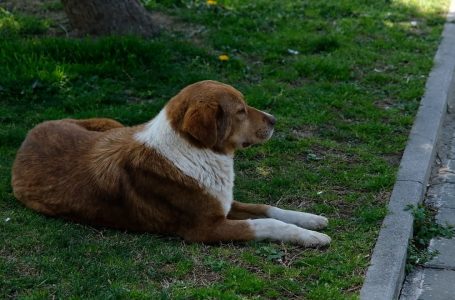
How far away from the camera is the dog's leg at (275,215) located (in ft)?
18.4

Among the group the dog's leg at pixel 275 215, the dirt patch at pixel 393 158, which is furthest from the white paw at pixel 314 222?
the dirt patch at pixel 393 158

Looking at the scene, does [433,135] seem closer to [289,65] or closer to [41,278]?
[289,65]

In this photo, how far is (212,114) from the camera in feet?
17.3

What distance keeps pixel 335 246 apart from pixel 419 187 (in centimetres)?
123

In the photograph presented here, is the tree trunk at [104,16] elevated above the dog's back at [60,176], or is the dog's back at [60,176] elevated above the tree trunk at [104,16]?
the tree trunk at [104,16]

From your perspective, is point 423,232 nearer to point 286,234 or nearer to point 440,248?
point 440,248

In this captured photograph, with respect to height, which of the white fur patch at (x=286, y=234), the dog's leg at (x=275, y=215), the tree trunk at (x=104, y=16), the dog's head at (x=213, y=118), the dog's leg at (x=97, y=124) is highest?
the dog's head at (x=213, y=118)

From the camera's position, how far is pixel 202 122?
523cm

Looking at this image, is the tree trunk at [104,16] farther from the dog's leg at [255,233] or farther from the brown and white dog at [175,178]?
the dog's leg at [255,233]

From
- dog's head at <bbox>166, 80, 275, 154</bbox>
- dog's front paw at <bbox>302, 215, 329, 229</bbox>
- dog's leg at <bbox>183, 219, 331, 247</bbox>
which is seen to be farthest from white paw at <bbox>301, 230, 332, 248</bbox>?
dog's head at <bbox>166, 80, 275, 154</bbox>

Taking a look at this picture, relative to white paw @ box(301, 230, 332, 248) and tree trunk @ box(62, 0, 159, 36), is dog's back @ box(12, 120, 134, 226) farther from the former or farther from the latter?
tree trunk @ box(62, 0, 159, 36)

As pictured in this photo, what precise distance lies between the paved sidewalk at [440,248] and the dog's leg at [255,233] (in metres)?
0.63

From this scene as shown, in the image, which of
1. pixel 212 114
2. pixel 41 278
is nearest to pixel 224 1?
pixel 212 114

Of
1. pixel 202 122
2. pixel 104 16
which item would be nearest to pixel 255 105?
pixel 104 16
